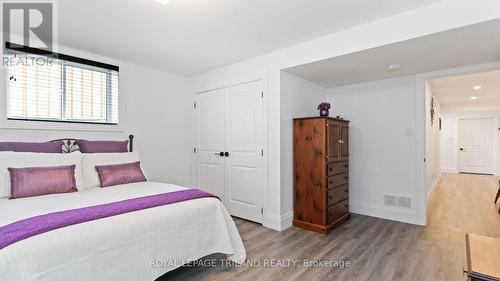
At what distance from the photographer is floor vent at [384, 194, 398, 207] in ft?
11.9

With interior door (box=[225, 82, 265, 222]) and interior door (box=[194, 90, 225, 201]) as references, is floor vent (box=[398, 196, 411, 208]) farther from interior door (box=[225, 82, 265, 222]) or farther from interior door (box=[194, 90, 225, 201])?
interior door (box=[194, 90, 225, 201])

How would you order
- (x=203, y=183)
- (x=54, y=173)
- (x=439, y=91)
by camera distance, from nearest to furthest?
(x=54, y=173), (x=203, y=183), (x=439, y=91)

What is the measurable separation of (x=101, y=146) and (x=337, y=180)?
313cm

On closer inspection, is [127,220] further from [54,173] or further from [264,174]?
[264,174]

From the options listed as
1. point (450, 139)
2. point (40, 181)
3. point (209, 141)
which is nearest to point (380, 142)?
point (209, 141)

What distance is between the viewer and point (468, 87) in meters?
4.71

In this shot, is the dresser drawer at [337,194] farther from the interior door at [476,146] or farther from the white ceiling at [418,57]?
the interior door at [476,146]

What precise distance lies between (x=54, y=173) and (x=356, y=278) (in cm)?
289

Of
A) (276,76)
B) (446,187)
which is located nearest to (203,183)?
(276,76)

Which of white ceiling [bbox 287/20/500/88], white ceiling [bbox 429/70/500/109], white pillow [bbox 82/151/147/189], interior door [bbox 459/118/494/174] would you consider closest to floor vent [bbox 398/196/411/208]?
white ceiling [bbox 287/20/500/88]

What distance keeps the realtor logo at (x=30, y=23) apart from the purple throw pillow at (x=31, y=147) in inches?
46.7

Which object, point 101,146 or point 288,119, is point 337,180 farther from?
point 101,146

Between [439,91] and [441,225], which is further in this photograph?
[439,91]

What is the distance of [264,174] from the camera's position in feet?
10.9
